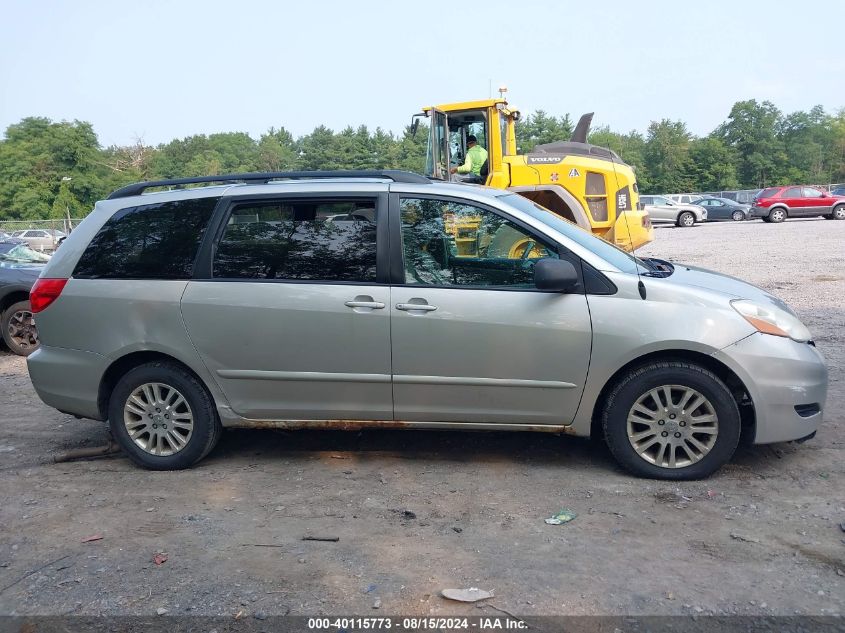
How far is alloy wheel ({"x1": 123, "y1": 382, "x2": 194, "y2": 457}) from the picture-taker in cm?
480

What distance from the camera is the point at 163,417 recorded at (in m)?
4.82

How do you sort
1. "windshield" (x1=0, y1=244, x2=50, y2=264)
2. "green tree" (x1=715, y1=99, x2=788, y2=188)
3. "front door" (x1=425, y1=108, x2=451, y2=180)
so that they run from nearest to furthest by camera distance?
"windshield" (x1=0, y1=244, x2=50, y2=264)
"front door" (x1=425, y1=108, x2=451, y2=180)
"green tree" (x1=715, y1=99, x2=788, y2=188)

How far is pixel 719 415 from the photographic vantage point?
13.9 feet

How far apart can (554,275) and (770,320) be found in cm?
135

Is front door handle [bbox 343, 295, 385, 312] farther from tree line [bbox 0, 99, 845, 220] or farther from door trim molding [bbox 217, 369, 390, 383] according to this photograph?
tree line [bbox 0, 99, 845, 220]

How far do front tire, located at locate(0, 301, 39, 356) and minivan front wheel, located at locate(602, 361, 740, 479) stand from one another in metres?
7.68

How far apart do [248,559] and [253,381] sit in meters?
1.38

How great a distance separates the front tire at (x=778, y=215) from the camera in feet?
109

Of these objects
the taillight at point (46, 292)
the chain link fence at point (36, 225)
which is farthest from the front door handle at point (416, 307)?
the chain link fence at point (36, 225)

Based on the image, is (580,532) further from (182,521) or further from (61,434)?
(61,434)

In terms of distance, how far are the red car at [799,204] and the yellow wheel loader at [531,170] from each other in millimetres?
25288

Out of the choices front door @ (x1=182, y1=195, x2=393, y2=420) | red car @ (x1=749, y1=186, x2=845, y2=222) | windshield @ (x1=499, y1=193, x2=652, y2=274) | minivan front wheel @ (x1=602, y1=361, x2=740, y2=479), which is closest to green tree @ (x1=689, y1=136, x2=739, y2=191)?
red car @ (x1=749, y1=186, x2=845, y2=222)

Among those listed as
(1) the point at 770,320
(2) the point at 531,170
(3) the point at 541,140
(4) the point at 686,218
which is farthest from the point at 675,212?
(1) the point at 770,320

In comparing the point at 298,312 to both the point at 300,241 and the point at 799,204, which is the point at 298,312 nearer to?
the point at 300,241
